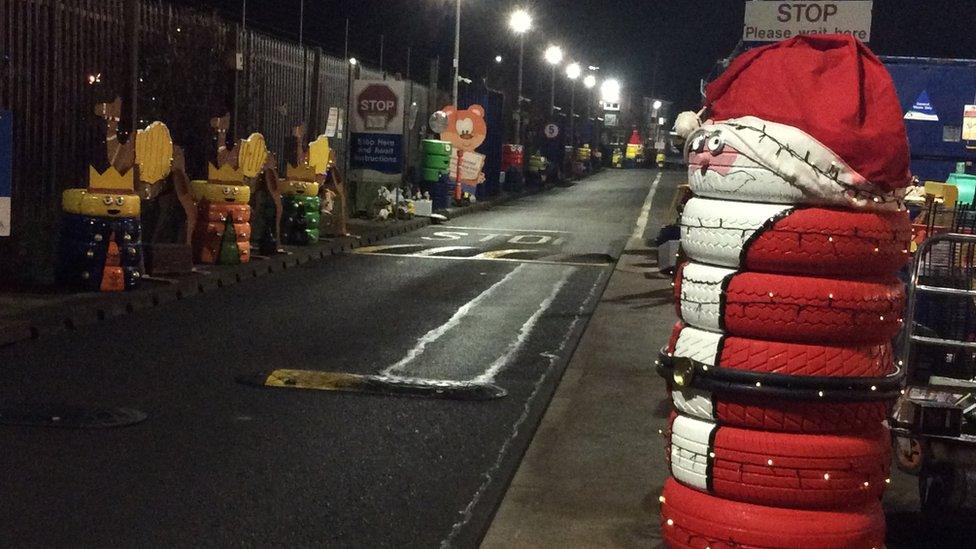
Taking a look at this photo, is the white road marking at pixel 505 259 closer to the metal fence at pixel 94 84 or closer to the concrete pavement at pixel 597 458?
the metal fence at pixel 94 84

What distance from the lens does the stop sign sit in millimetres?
23719

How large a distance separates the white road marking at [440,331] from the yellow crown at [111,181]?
3.84m

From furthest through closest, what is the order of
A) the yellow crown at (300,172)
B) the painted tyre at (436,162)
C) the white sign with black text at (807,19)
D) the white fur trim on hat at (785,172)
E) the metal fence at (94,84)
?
the painted tyre at (436,162)
the yellow crown at (300,172)
the metal fence at (94,84)
the white sign with black text at (807,19)
the white fur trim on hat at (785,172)

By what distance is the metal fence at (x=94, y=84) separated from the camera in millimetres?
13492

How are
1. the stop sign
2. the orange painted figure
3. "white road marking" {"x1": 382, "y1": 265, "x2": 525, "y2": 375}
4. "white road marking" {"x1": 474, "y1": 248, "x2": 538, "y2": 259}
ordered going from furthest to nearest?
the orange painted figure, the stop sign, "white road marking" {"x1": 474, "y1": 248, "x2": 538, "y2": 259}, "white road marking" {"x1": 382, "y1": 265, "x2": 525, "y2": 375}

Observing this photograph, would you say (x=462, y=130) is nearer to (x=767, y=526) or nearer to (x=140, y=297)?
(x=140, y=297)

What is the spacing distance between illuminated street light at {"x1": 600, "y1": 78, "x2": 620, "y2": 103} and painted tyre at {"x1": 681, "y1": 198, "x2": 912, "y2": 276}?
124 meters

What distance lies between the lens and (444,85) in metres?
44.4

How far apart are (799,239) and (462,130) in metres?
28.5

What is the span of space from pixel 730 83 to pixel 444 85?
40434mm

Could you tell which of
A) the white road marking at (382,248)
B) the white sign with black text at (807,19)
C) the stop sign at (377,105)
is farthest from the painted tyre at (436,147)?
the white sign with black text at (807,19)

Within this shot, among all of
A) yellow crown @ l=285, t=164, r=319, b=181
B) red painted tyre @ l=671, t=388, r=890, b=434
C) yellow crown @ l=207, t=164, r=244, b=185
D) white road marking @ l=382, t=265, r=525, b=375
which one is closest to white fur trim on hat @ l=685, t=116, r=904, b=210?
red painted tyre @ l=671, t=388, r=890, b=434

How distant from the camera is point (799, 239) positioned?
4168 millimetres

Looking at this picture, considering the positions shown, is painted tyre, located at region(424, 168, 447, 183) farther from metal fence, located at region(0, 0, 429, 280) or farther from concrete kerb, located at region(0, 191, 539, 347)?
concrete kerb, located at region(0, 191, 539, 347)
